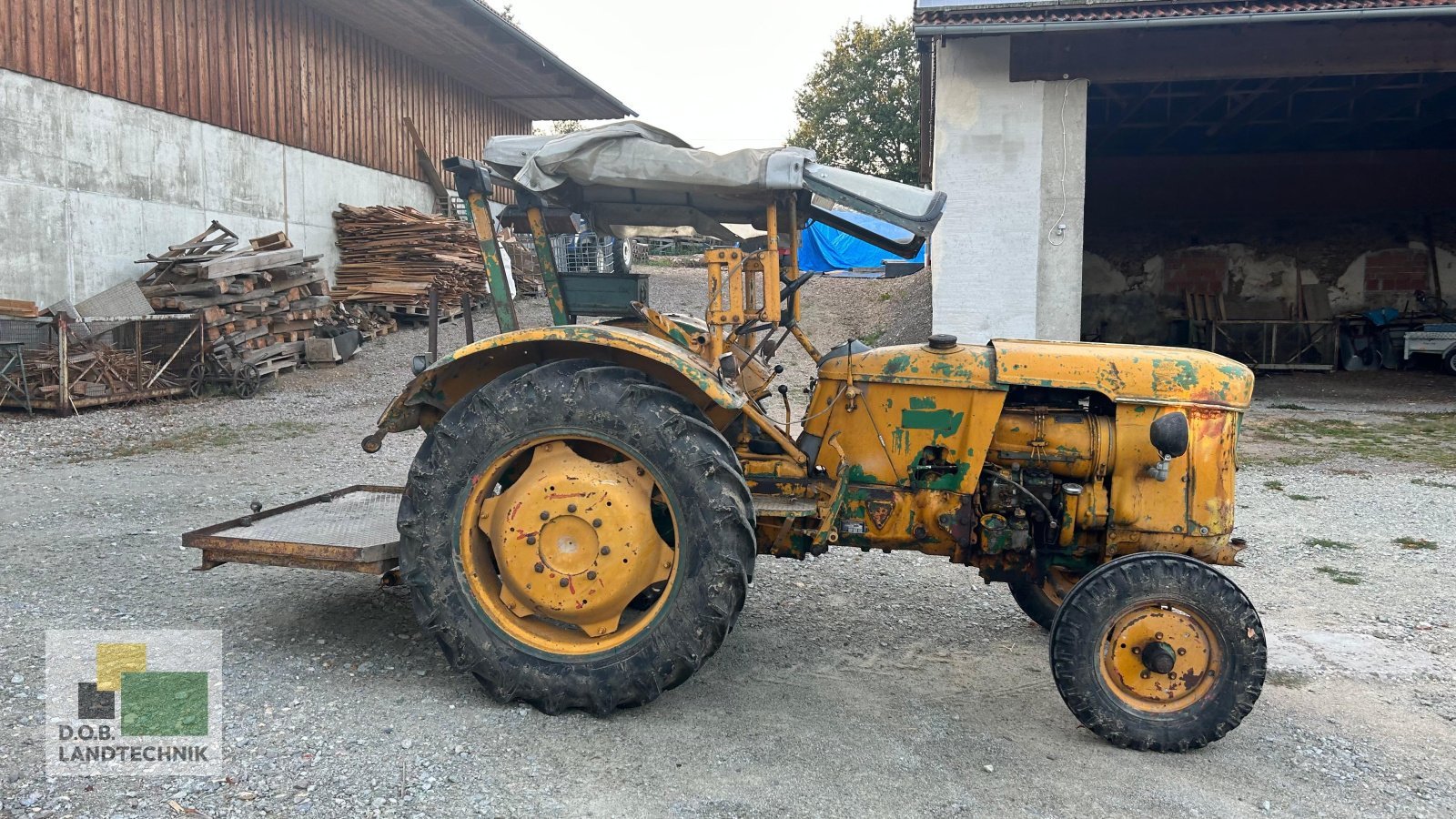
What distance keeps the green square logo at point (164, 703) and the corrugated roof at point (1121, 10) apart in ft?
31.0

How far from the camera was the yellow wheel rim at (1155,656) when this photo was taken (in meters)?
3.61

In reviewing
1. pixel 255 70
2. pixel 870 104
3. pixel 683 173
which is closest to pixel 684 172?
pixel 683 173

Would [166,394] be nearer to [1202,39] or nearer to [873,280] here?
[1202,39]

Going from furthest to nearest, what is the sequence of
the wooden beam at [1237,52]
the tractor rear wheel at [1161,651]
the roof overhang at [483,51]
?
1. the roof overhang at [483,51]
2. the wooden beam at [1237,52]
3. the tractor rear wheel at [1161,651]

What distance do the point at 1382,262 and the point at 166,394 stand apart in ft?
71.6

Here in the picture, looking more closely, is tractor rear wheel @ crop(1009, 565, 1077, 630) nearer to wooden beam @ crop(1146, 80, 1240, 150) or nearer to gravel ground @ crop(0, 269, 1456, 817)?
gravel ground @ crop(0, 269, 1456, 817)

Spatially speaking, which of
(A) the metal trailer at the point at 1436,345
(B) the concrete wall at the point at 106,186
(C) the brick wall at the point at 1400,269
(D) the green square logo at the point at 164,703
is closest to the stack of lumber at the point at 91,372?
(B) the concrete wall at the point at 106,186

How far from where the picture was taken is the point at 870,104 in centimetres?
3700

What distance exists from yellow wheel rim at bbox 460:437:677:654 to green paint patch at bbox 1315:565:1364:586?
4.48 m

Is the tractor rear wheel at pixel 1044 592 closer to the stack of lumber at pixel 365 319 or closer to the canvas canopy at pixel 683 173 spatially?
the canvas canopy at pixel 683 173

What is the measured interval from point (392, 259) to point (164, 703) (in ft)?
49.8

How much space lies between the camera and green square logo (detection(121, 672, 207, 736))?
3.44 m

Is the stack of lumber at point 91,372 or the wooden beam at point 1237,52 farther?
the wooden beam at point 1237,52

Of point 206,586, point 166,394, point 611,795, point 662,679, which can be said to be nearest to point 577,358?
point 662,679
